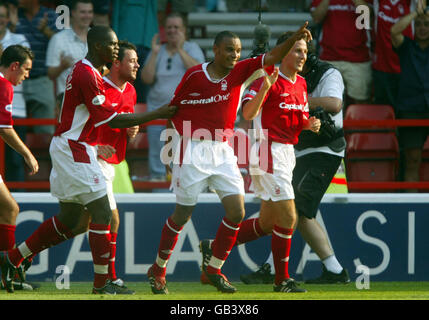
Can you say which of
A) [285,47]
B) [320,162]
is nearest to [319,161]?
[320,162]

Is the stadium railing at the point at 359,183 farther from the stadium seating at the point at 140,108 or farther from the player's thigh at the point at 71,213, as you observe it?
the player's thigh at the point at 71,213

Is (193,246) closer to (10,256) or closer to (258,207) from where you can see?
(258,207)

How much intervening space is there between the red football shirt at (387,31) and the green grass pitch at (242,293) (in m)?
2.85

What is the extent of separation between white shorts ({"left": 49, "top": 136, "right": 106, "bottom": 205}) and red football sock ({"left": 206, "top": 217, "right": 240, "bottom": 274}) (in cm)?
95

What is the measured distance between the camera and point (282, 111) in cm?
668

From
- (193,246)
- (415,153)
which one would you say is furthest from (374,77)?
(193,246)

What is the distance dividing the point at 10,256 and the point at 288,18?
20.0 ft

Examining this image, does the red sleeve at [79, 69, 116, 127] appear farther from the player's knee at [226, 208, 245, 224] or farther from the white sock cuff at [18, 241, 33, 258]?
the white sock cuff at [18, 241, 33, 258]

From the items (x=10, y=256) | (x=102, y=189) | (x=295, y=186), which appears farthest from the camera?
(x=295, y=186)

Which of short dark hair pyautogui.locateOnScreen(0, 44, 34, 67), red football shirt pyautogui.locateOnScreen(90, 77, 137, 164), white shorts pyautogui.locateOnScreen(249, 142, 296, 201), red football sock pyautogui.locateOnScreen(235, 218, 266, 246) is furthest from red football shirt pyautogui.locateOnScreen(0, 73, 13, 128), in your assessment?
red football sock pyautogui.locateOnScreen(235, 218, 266, 246)

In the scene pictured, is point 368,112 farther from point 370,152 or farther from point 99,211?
point 99,211

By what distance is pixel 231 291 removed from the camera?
6496 millimetres

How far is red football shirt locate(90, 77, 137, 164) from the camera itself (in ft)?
22.2

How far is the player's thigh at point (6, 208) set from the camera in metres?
6.61
